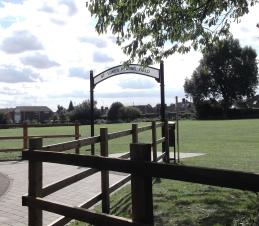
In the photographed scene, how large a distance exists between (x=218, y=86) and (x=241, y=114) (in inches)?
278

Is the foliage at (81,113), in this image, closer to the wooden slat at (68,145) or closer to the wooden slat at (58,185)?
the wooden slat at (68,145)

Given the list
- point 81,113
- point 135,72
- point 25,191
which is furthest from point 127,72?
point 81,113

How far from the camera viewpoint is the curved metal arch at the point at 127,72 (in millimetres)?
16797

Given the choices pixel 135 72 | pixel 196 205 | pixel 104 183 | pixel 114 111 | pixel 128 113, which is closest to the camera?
pixel 104 183

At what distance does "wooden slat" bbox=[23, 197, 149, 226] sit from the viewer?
4.07 metres

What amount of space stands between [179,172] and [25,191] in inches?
291

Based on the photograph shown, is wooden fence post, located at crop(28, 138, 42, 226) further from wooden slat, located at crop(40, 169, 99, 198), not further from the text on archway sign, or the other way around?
the text on archway sign

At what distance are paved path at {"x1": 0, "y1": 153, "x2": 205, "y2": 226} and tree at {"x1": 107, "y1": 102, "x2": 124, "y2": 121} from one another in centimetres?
7835

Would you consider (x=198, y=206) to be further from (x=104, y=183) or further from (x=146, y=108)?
(x=146, y=108)

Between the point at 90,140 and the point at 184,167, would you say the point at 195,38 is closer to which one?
the point at 90,140

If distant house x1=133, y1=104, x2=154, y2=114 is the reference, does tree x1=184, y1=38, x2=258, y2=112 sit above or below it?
above

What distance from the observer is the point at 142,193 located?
3.92 meters

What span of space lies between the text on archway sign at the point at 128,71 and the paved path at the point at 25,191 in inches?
170

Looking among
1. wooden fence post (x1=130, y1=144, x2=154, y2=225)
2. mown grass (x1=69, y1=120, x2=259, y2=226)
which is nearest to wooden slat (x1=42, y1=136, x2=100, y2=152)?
mown grass (x1=69, y1=120, x2=259, y2=226)
